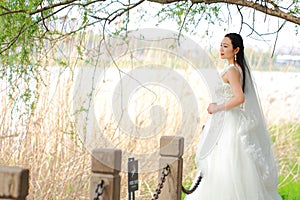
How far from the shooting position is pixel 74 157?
4668 millimetres

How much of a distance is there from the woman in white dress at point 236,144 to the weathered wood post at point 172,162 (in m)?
0.42

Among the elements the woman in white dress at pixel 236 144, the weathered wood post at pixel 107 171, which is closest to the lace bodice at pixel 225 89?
the woman in white dress at pixel 236 144

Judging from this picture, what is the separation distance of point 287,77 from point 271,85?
0.27 meters

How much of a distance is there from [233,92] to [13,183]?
230cm

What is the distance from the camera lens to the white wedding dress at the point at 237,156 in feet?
12.7

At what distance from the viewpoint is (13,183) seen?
1760 millimetres

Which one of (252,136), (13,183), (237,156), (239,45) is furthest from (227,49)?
(13,183)

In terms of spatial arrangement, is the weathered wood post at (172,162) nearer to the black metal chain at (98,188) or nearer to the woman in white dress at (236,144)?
the woman in white dress at (236,144)

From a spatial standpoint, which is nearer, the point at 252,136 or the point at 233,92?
the point at 233,92

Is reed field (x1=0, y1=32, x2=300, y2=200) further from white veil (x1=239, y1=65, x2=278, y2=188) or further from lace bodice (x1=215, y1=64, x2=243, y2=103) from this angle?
white veil (x1=239, y1=65, x2=278, y2=188)

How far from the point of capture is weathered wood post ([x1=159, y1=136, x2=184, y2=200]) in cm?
355

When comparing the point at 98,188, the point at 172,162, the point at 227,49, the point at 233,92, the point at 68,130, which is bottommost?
the point at 98,188

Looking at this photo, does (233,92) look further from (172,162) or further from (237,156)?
(172,162)

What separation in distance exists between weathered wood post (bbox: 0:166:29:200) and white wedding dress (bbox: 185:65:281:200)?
230 centimetres
